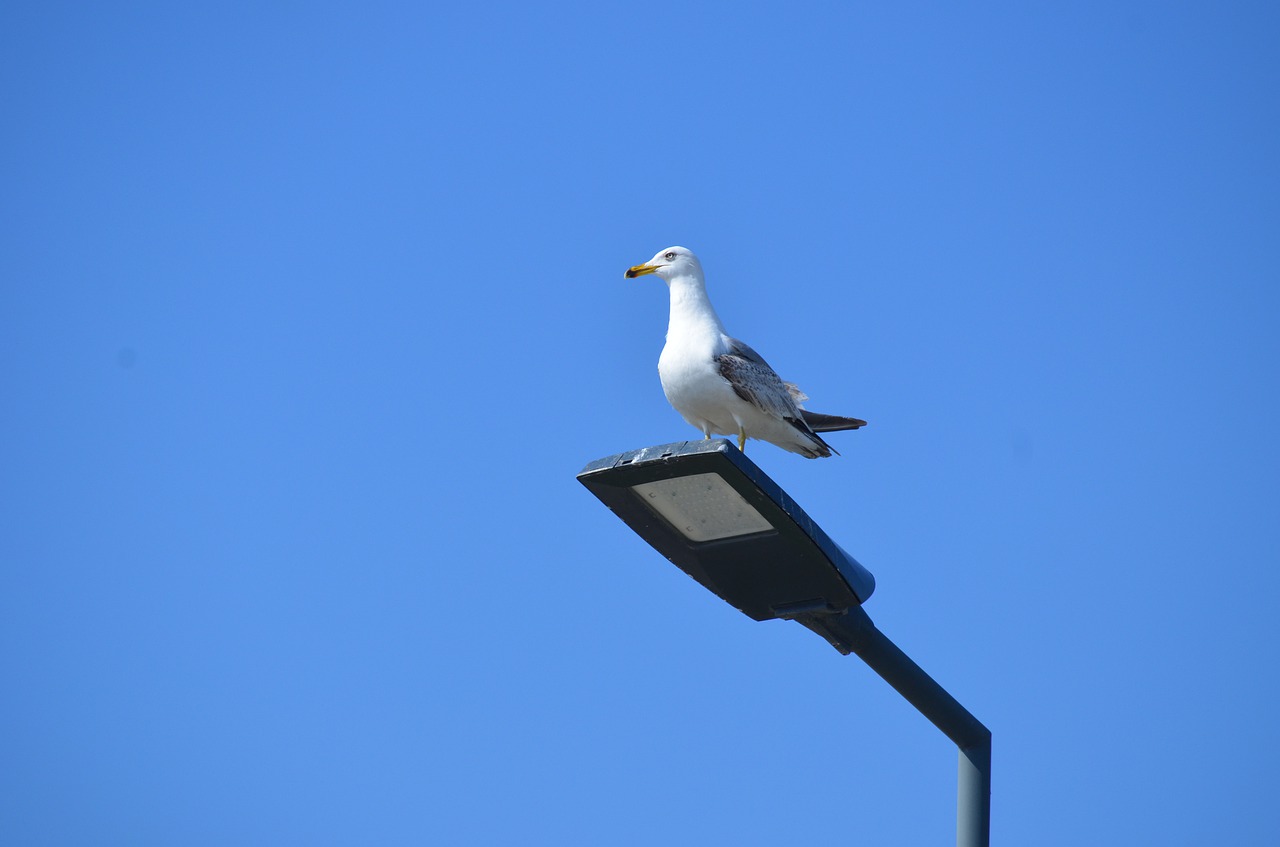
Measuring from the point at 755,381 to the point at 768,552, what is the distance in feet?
11.4

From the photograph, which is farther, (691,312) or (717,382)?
(691,312)

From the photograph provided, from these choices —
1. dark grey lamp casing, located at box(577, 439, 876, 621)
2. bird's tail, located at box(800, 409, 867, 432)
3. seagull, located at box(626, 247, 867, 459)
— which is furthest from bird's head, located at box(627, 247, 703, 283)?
dark grey lamp casing, located at box(577, 439, 876, 621)

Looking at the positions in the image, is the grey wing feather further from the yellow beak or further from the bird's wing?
the yellow beak

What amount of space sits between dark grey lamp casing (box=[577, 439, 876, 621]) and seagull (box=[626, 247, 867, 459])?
2.74m

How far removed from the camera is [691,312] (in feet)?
27.5

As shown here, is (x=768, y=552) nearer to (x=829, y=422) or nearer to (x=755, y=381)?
(x=755, y=381)

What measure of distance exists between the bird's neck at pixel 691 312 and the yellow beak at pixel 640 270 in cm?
17

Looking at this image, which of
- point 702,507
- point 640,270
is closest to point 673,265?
point 640,270

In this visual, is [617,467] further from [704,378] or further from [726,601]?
[704,378]

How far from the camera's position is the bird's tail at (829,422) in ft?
28.6

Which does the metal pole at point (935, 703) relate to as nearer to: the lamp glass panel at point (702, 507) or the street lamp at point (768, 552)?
the street lamp at point (768, 552)

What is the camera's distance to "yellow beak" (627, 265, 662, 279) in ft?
28.4

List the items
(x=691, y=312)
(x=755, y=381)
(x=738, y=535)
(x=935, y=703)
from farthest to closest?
(x=691, y=312) < (x=755, y=381) < (x=738, y=535) < (x=935, y=703)

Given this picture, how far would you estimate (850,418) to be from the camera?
8719mm
